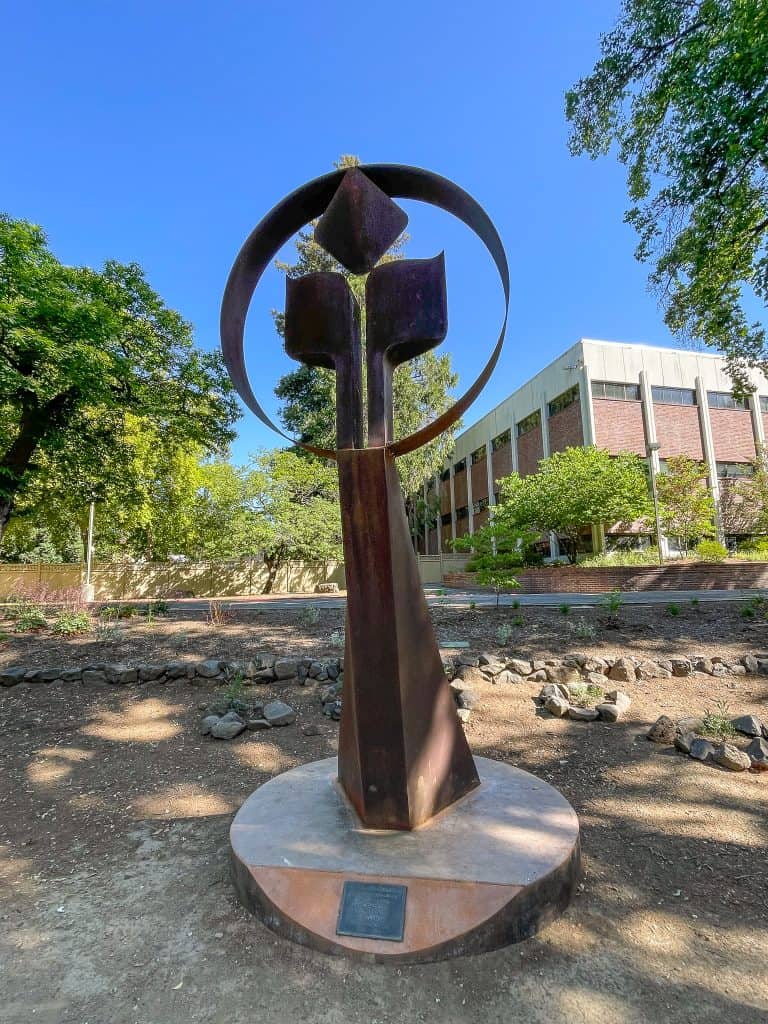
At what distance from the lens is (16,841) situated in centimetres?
327

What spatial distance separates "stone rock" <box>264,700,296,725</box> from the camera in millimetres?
5180

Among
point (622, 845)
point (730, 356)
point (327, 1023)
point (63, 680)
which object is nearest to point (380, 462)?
point (327, 1023)

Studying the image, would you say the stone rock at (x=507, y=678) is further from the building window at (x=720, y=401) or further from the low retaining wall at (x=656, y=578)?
the building window at (x=720, y=401)

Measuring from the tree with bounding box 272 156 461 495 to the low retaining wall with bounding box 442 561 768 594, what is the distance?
8164mm

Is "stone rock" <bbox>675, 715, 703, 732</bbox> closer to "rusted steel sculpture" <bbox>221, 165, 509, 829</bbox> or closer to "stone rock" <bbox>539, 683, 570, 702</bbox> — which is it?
"stone rock" <bbox>539, 683, 570, 702</bbox>

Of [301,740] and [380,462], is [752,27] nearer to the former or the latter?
[380,462]

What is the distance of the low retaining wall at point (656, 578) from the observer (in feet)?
54.9

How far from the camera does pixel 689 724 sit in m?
4.55

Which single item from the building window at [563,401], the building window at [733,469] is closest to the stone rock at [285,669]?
the building window at [563,401]

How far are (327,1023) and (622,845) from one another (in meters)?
1.94

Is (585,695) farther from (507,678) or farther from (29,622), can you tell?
(29,622)

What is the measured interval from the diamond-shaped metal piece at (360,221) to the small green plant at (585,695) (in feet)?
14.9

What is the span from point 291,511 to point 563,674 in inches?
754

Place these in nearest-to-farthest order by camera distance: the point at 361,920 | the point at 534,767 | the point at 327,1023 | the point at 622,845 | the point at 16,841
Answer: the point at 327,1023 < the point at 361,920 < the point at 622,845 < the point at 16,841 < the point at 534,767
